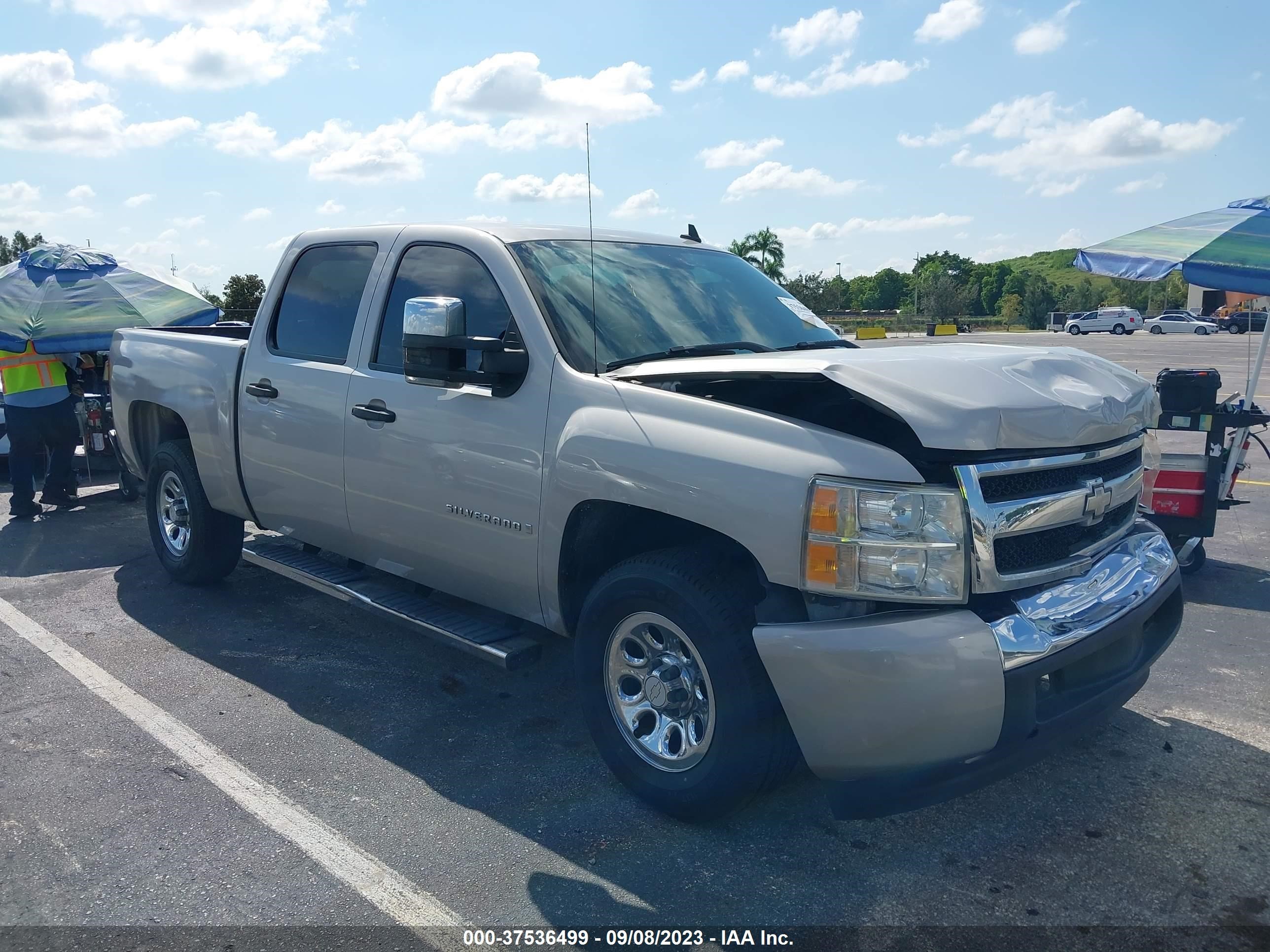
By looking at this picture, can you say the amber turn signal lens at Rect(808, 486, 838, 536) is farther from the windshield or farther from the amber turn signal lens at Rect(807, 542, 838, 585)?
the windshield

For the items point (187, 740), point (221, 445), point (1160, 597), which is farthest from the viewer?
point (221, 445)

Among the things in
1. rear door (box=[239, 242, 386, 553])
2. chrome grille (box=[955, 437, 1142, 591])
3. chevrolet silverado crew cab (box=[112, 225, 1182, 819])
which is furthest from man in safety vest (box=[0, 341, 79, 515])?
chrome grille (box=[955, 437, 1142, 591])

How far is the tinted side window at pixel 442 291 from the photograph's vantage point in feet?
13.6

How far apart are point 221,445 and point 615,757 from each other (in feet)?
10.2

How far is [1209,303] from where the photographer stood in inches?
2611

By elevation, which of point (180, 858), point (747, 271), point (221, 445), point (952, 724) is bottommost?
point (180, 858)

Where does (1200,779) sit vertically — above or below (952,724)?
below

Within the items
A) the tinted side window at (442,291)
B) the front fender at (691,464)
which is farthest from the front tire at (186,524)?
the front fender at (691,464)

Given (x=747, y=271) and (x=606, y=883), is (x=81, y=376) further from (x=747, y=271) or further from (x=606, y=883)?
(x=606, y=883)

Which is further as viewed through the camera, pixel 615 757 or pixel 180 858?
pixel 615 757

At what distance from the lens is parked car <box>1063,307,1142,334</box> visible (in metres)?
55.7

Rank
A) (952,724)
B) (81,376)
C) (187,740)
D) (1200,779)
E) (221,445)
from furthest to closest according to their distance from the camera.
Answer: (81,376) < (221,445) < (187,740) < (1200,779) < (952,724)

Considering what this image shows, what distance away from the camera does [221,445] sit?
549cm

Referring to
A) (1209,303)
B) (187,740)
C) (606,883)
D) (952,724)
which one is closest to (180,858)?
(187,740)
